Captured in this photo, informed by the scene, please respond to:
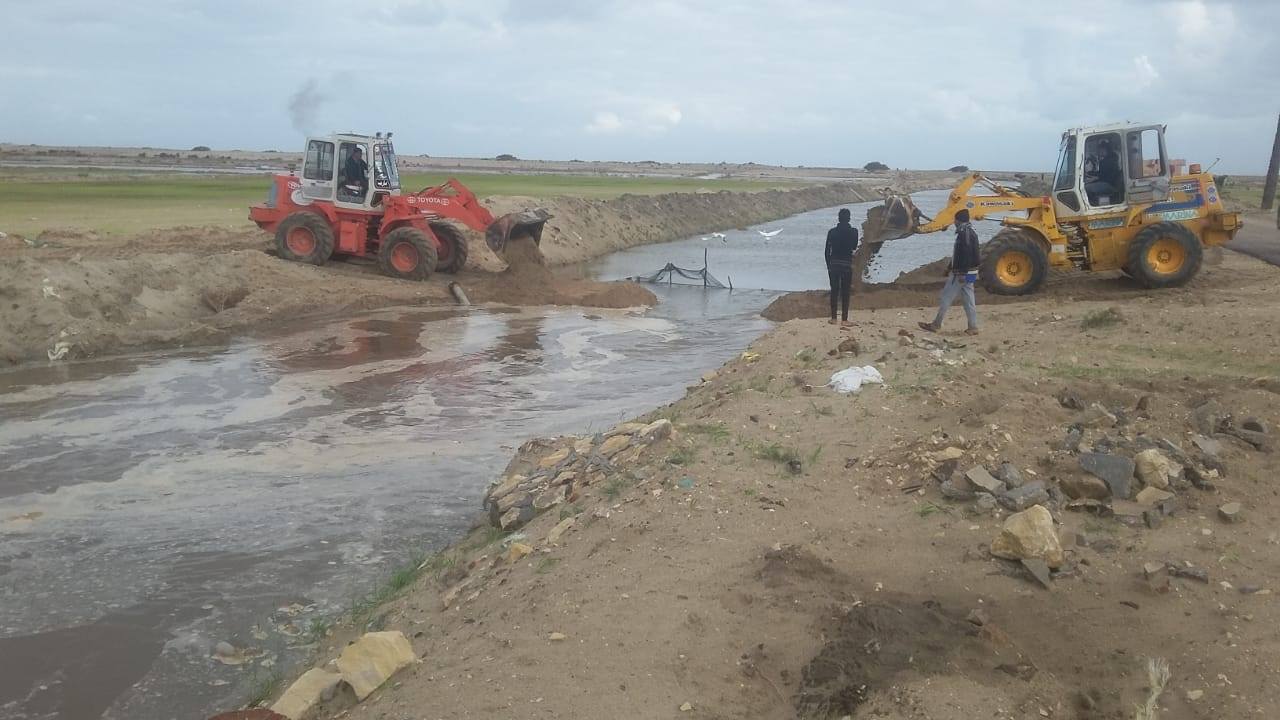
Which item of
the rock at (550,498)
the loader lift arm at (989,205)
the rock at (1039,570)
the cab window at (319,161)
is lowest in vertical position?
the rock at (550,498)

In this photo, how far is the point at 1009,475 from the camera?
22.4 feet

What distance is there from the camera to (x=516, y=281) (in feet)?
73.8

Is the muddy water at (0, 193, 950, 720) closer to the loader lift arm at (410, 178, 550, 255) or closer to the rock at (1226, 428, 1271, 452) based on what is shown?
the loader lift arm at (410, 178, 550, 255)

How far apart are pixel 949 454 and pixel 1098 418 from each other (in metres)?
1.47

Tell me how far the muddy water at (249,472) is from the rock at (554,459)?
0.76m

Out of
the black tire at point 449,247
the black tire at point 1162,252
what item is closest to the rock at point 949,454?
the black tire at point 1162,252

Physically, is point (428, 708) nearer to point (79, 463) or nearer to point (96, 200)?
point (79, 463)

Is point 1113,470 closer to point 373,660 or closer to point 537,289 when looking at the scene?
point 373,660

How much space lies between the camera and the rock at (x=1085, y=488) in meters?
6.58

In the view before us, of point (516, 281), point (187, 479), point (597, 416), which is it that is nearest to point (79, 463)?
point (187, 479)

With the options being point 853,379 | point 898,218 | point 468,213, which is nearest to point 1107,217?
point 898,218

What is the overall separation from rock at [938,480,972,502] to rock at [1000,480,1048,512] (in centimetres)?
21

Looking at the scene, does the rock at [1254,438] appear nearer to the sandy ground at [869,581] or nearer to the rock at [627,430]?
the sandy ground at [869,581]

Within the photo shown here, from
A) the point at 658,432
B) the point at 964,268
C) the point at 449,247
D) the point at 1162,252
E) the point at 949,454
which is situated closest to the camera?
the point at 949,454
